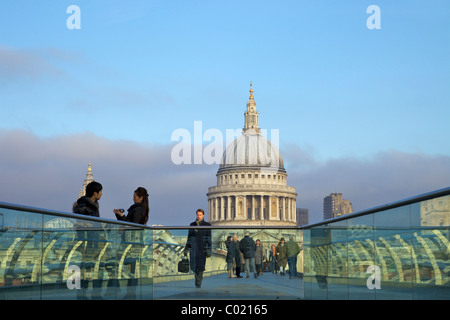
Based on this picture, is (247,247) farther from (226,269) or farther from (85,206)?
(85,206)

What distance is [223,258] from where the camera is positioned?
1345cm

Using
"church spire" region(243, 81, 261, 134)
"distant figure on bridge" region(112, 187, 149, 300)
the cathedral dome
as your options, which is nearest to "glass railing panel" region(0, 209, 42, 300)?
"distant figure on bridge" region(112, 187, 149, 300)

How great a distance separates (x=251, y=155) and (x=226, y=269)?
13344cm

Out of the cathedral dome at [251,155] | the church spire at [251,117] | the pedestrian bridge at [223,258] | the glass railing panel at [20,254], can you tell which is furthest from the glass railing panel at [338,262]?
the church spire at [251,117]

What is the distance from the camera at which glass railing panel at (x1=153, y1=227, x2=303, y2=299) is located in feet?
40.3

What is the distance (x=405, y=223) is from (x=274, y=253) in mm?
6537

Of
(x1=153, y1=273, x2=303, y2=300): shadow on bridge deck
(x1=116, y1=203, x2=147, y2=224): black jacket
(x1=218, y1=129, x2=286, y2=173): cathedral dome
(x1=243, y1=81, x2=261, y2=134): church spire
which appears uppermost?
(x1=243, y1=81, x2=261, y2=134): church spire

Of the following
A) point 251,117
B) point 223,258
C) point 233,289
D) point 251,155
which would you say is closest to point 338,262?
point 233,289

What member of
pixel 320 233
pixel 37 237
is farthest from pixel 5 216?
pixel 320 233

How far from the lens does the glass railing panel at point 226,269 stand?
1230cm

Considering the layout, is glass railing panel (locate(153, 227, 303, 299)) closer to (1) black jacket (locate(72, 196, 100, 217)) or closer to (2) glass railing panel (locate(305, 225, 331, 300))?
(2) glass railing panel (locate(305, 225, 331, 300))

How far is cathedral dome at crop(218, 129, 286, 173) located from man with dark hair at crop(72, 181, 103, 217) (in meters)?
133

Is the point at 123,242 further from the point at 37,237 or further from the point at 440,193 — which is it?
the point at 440,193
